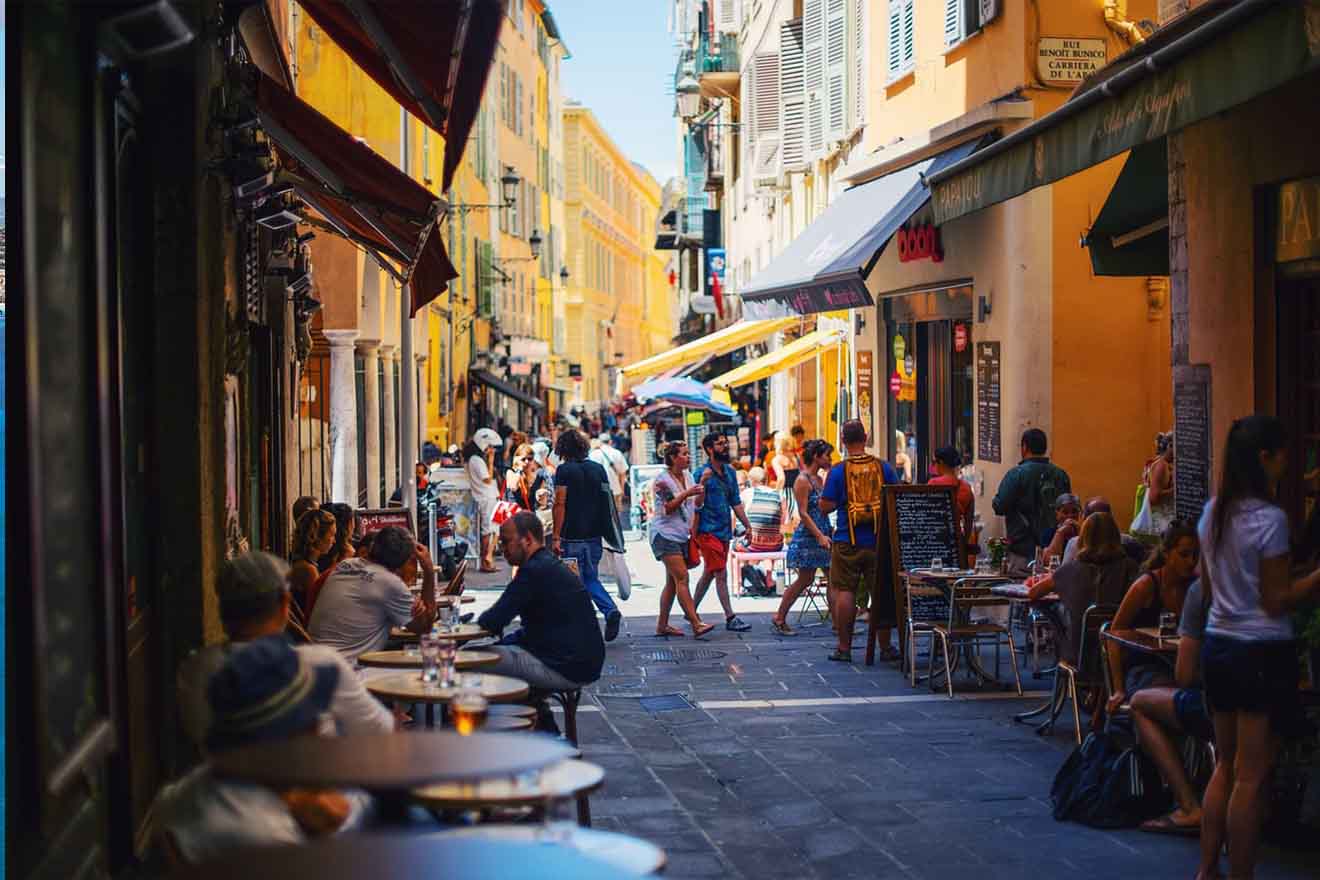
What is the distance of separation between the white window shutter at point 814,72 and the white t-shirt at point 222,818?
70.9ft

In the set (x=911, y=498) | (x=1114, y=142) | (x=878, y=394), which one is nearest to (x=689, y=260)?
(x=878, y=394)

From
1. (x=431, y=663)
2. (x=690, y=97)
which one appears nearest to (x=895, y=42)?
(x=431, y=663)

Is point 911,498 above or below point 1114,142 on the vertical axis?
below

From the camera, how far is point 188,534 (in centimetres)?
738

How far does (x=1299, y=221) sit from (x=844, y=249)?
7.57 meters

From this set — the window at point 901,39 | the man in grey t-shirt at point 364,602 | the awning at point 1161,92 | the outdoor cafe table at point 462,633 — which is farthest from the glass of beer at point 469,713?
the window at point 901,39

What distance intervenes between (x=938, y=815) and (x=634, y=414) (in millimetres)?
33526

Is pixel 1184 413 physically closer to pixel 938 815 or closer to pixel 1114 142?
pixel 1114 142

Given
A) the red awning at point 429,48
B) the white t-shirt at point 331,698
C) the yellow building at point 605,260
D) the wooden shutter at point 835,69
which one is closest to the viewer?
the white t-shirt at point 331,698

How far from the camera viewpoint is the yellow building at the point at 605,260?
73.3 meters

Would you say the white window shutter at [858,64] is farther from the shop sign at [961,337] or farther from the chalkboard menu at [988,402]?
the chalkboard menu at [988,402]

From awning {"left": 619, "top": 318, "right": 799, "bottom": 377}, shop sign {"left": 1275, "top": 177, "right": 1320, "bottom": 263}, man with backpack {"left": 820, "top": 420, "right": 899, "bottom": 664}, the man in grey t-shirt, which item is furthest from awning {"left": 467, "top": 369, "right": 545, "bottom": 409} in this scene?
the man in grey t-shirt

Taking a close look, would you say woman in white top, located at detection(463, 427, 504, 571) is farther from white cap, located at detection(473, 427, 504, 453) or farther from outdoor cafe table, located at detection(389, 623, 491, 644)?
outdoor cafe table, located at detection(389, 623, 491, 644)

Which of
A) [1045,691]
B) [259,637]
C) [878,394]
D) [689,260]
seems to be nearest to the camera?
[259,637]
